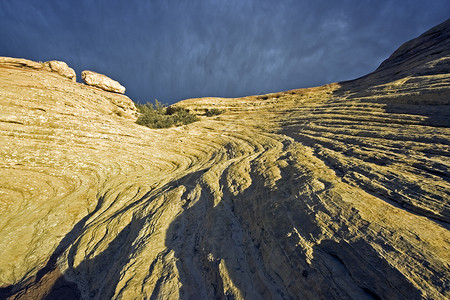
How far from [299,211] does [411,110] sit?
9.03m

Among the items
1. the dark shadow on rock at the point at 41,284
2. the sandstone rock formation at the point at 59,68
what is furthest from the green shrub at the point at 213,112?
the dark shadow on rock at the point at 41,284

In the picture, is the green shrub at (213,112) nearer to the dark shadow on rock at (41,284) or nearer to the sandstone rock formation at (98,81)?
the sandstone rock formation at (98,81)

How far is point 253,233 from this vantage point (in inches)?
188

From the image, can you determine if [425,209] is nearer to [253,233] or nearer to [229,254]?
[253,233]

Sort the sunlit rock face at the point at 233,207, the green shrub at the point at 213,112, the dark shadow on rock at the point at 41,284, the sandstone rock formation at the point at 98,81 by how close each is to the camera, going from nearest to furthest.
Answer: the sunlit rock face at the point at 233,207
the dark shadow on rock at the point at 41,284
the green shrub at the point at 213,112
the sandstone rock formation at the point at 98,81

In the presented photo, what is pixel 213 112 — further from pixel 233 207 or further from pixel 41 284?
pixel 41 284

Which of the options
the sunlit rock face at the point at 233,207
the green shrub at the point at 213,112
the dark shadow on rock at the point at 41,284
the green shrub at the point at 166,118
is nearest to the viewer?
the sunlit rock face at the point at 233,207

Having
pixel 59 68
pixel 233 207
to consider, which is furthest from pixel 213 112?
pixel 233 207

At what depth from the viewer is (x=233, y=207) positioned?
6.04m

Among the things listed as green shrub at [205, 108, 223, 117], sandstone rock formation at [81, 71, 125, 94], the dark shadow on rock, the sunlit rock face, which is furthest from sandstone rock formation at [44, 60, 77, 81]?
the dark shadow on rock

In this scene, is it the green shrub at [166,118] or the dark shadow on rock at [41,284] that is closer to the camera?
the dark shadow on rock at [41,284]

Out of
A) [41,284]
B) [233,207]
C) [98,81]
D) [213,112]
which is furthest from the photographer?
[98,81]

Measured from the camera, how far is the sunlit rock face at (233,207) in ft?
10.5

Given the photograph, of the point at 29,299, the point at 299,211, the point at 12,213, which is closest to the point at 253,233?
the point at 299,211
